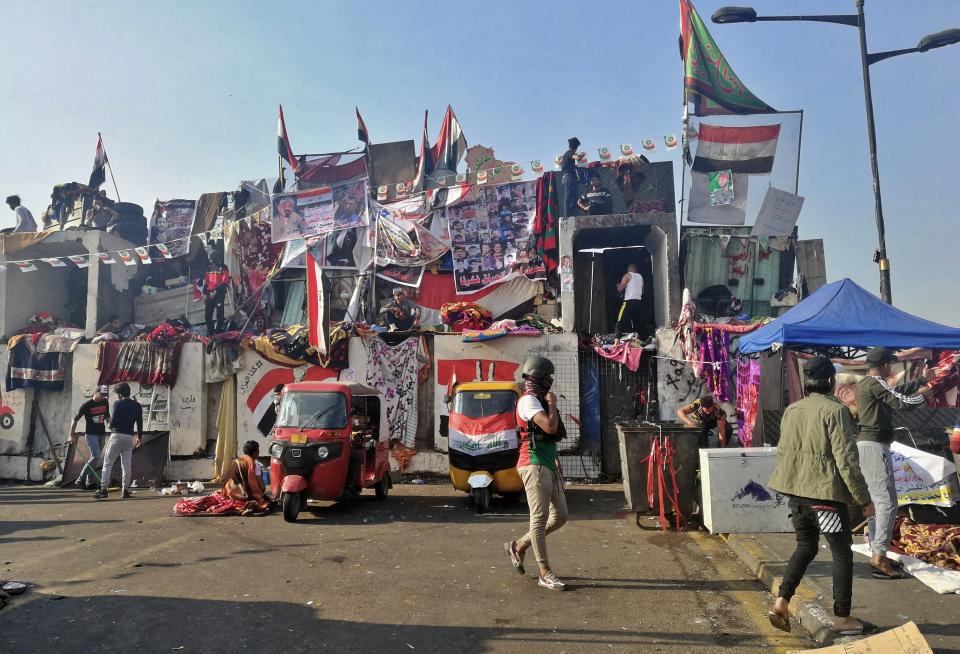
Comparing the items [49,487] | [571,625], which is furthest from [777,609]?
[49,487]

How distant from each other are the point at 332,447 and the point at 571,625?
5.67 m

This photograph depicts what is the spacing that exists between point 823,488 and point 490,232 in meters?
13.3

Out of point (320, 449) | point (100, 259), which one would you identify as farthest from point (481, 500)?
point (100, 259)

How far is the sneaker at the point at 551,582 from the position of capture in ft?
18.8

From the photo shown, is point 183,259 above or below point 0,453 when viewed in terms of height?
above

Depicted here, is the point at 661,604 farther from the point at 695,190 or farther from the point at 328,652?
the point at 695,190

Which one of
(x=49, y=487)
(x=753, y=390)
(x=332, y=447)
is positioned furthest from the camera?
(x=49, y=487)

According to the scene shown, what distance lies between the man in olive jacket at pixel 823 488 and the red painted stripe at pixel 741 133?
13546mm

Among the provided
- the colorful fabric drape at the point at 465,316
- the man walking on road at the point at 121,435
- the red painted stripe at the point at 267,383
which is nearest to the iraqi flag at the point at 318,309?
the red painted stripe at the point at 267,383

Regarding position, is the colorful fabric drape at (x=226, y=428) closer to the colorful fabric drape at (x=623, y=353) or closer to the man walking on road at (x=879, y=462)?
the colorful fabric drape at (x=623, y=353)

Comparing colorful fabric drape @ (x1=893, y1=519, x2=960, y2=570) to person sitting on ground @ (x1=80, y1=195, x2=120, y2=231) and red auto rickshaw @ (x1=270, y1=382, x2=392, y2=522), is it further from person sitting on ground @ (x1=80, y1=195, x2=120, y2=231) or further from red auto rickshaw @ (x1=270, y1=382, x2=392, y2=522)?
person sitting on ground @ (x1=80, y1=195, x2=120, y2=231)

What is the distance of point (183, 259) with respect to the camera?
794 inches

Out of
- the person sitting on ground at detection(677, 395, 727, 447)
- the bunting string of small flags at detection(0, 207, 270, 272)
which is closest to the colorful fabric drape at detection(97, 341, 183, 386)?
the bunting string of small flags at detection(0, 207, 270, 272)

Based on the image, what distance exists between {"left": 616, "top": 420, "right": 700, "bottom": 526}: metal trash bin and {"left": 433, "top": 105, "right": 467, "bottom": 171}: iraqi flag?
12.9 metres
